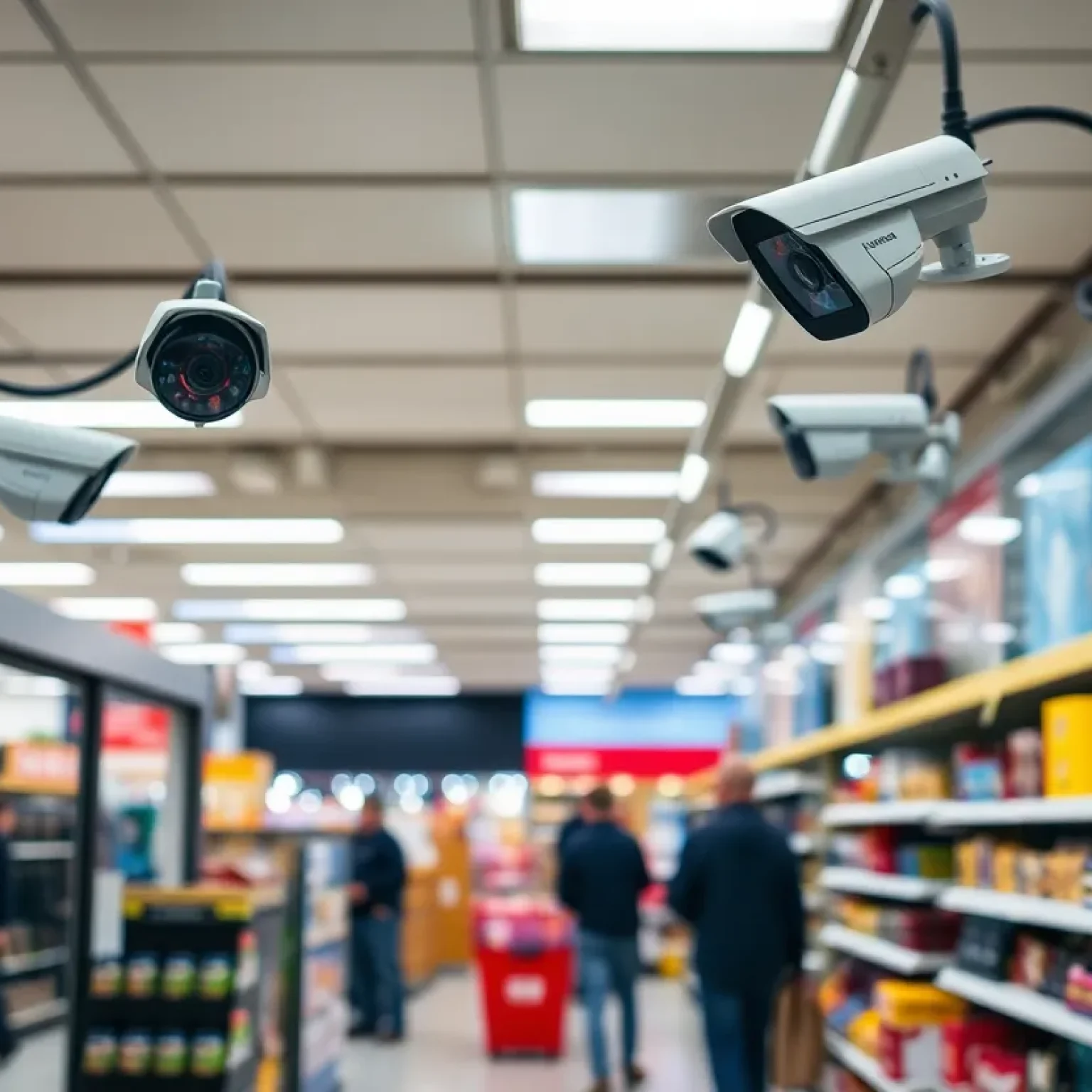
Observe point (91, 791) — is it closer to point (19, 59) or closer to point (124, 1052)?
point (124, 1052)

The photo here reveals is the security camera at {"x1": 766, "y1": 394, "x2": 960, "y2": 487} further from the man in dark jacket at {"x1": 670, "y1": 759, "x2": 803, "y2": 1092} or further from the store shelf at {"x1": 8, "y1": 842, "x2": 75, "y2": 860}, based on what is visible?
the store shelf at {"x1": 8, "y1": 842, "x2": 75, "y2": 860}

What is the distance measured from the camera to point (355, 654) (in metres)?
16.5

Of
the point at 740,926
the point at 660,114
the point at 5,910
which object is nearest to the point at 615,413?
the point at 740,926

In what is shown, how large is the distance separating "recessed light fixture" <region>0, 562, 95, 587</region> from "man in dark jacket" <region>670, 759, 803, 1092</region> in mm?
7055

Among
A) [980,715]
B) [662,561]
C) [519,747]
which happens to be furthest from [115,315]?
[519,747]

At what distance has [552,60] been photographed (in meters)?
4.06

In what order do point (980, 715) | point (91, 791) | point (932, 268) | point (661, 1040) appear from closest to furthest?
1. point (932, 268)
2. point (91, 791)
3. point (980, 715)
4. point (661, 1040)

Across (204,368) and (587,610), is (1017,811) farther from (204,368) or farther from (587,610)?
(587,610)

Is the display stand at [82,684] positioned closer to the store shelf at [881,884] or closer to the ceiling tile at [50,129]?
the ceiling tile at [50,129]

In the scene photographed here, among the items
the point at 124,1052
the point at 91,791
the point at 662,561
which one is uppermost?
the point at 662,561

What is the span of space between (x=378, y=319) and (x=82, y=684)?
75.0 inches

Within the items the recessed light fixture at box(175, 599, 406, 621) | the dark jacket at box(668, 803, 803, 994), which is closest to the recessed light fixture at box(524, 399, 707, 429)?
the dark jacket at box(668, 803, 803, 994)

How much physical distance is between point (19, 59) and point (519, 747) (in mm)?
16944

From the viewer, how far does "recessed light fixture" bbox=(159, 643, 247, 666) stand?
630 inches
